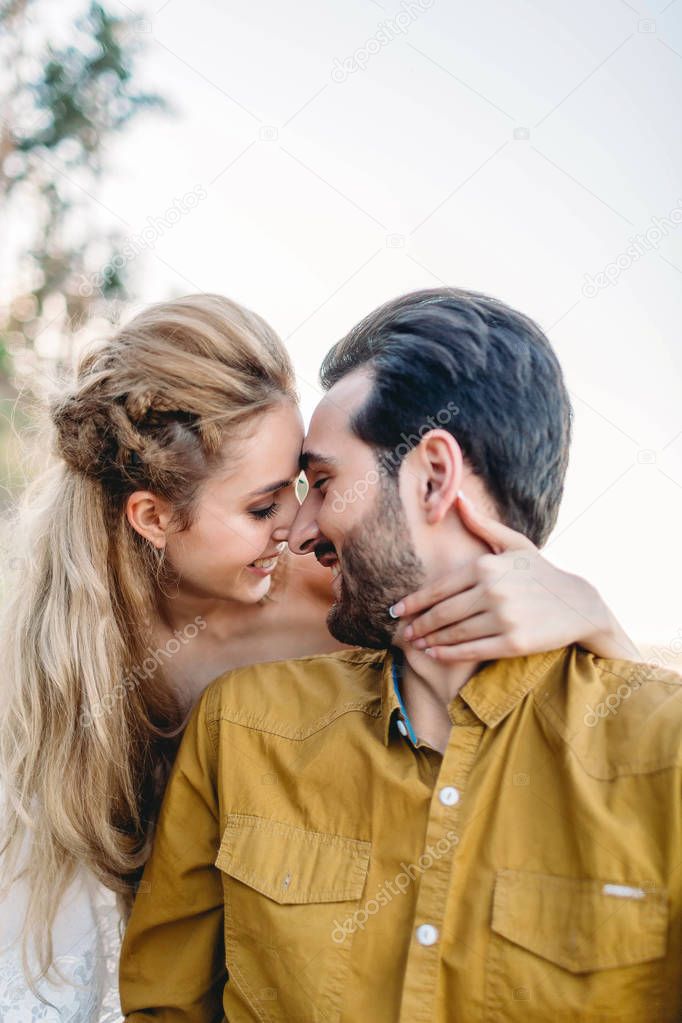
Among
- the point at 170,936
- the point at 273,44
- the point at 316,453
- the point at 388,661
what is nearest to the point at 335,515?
the point at 316,453

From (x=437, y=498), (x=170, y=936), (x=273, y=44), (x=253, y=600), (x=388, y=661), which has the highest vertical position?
(x=273, y=44)

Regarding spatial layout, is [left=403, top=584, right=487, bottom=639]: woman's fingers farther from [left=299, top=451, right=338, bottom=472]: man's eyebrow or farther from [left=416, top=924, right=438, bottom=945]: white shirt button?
[left=416, top=924, right=438, bottom=945]: white shirt button

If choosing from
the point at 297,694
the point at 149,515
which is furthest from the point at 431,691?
the point at 149,515

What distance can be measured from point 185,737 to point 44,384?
1.04 metres

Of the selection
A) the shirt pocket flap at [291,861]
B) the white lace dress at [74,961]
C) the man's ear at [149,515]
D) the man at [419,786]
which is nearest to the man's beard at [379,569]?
the man at [419,786]

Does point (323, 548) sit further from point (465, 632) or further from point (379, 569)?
point (465, 632)

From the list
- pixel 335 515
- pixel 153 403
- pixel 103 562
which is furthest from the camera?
pixel 103 562

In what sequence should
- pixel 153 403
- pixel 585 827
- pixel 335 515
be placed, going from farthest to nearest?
pixel 153 403 → pixel 335 515 → pixel 585 827

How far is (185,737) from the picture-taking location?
1.90 m

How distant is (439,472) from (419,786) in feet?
1.81

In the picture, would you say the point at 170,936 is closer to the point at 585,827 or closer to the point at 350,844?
the point at 350,844

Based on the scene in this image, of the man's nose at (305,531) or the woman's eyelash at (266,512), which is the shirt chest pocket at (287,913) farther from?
the woman's eyelash at (266,512)

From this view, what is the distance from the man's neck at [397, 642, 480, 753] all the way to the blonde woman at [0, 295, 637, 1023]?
0.61 meters

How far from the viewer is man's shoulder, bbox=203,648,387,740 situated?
5.83 ft
